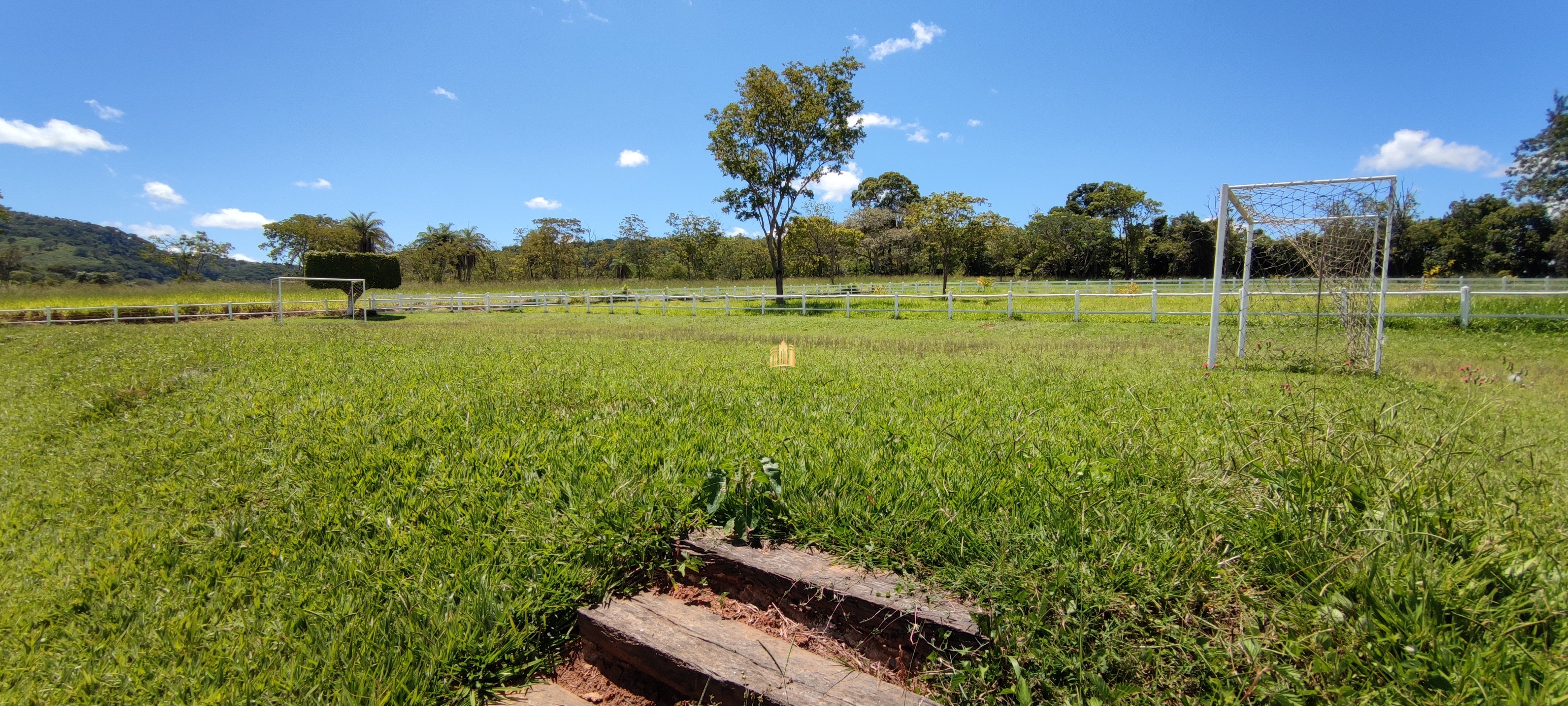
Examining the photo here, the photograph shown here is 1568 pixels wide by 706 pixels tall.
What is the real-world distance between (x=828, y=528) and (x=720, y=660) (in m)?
0.75

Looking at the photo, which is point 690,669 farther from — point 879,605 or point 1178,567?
point 1178,567

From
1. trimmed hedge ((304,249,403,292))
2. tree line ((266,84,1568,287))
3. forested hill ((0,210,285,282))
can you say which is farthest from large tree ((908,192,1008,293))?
forested hill ((0,210,285,282))

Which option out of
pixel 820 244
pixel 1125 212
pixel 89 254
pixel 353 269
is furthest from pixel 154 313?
pixel 89 254

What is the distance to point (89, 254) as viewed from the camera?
4552 inches

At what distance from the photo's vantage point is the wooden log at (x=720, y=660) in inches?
75.7

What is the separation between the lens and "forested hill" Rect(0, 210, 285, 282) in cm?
8244

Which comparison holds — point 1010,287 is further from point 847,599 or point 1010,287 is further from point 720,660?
point 720,660

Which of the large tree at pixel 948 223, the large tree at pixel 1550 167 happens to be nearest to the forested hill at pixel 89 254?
the large tree at pixel 948 223

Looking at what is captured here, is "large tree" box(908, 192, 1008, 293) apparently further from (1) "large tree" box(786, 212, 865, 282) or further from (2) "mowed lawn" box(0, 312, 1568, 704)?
(2) "mowed lawn" box(0, 312, 1568, 704)

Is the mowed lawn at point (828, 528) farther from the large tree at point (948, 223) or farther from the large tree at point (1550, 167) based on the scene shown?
the large tree at point (1550, 167)

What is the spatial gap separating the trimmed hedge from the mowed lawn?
25200mm

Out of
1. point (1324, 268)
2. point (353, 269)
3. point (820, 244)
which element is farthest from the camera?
point (820, 244)

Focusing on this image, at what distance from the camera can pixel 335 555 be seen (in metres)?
2.84

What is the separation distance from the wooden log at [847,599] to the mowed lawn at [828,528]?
93 millimetres
